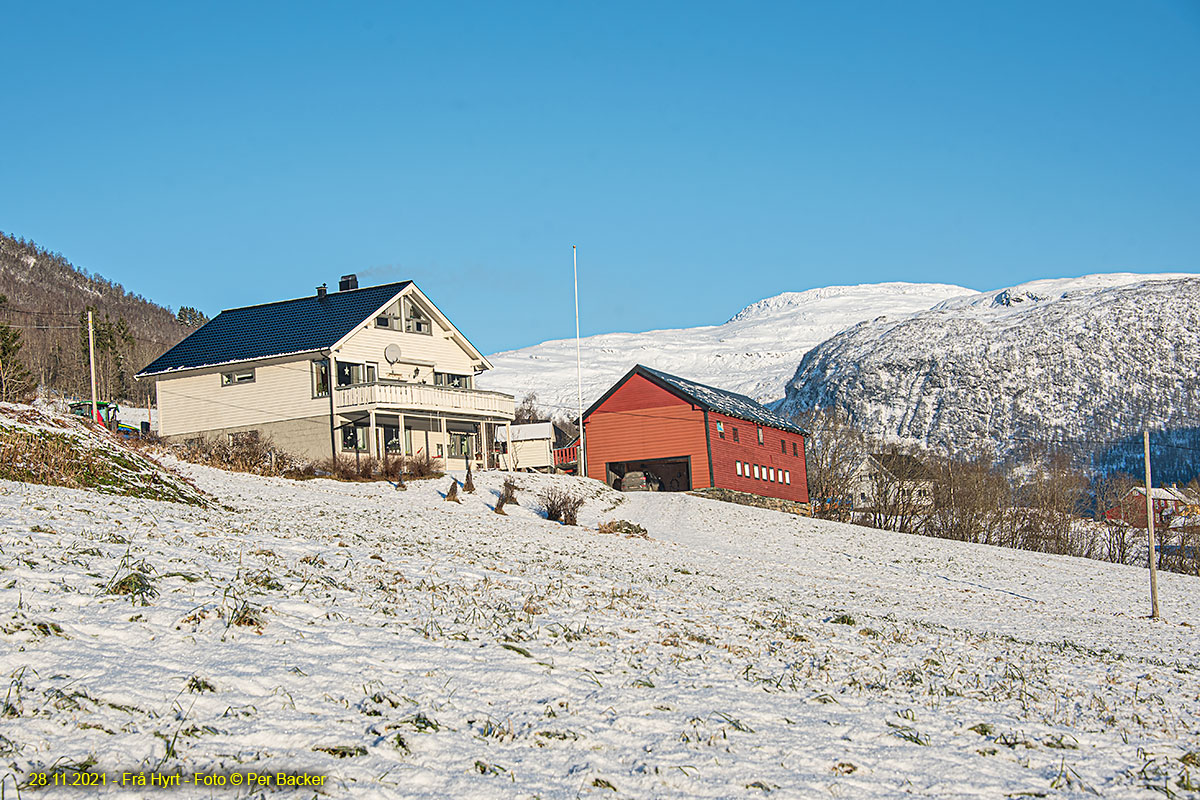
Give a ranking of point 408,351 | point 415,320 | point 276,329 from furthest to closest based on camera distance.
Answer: point 415,320 → point 408,351 → point 276,329

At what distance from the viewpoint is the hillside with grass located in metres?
7.32

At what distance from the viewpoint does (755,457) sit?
55.7 meters

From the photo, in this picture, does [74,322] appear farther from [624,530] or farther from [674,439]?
[624,530]

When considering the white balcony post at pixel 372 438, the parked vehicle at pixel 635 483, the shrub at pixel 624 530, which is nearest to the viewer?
the shrub at pixel 624 530

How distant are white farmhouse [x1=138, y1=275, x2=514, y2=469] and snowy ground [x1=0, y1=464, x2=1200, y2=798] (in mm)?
25577

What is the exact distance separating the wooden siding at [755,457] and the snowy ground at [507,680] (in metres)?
32.5

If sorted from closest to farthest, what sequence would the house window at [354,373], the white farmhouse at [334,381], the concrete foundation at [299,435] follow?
the concrete foundation at [299,435]
the white farmhouse at [334,381]
the house window at [354,373]

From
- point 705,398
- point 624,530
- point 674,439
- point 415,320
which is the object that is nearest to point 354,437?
point 415,320

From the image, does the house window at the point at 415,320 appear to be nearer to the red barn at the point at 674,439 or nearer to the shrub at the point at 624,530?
the red barn at the point at 674,439

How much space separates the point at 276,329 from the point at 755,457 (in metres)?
25.9

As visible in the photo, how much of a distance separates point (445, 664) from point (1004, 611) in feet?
58.9

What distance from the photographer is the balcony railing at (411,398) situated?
143 ft

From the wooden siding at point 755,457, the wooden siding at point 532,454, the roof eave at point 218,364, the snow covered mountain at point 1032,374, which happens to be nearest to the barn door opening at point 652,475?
the wooden siding at point 755,457

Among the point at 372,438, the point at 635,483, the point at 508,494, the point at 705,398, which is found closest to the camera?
the point at 508,494
